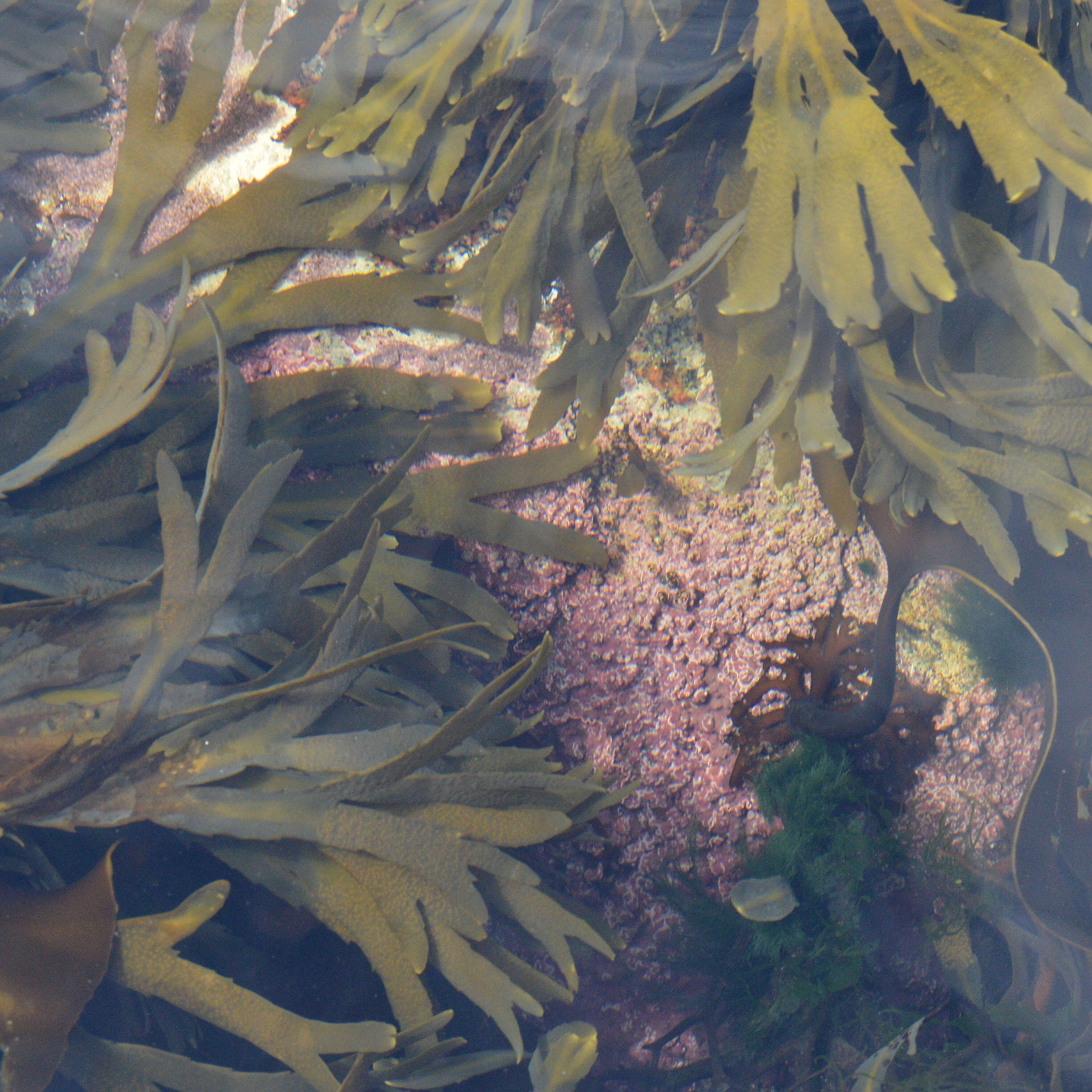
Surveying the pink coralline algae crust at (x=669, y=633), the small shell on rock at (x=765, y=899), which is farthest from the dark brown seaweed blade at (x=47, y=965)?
the small shell on rock at (x=765, y=899)

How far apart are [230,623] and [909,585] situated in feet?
3.81

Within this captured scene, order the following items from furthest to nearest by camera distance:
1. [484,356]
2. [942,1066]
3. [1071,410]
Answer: [484,356] → [942,1066] → [1071,410]

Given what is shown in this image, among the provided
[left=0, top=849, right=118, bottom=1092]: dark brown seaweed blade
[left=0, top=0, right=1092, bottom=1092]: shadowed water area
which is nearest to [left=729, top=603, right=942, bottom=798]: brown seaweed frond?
[left=0, top=0, right=1092, bottom=1092]: shadowed water area

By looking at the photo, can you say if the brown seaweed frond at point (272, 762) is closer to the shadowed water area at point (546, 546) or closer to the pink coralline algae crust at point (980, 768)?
the shadowed water area at point (546, 546)

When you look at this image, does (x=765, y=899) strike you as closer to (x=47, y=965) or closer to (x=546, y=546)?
(x=546, y=546)

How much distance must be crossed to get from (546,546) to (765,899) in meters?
0.70

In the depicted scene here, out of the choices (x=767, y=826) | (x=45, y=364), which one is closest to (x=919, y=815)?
(x=767, y=826)

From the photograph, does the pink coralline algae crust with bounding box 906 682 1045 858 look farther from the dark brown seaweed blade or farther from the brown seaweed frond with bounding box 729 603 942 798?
the dark brown seaweed blade

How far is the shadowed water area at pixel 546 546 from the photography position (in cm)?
95

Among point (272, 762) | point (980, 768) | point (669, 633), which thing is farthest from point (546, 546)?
point (980, 768)

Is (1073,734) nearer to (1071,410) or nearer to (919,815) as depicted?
(919,815)

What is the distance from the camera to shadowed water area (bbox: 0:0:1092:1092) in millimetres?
952

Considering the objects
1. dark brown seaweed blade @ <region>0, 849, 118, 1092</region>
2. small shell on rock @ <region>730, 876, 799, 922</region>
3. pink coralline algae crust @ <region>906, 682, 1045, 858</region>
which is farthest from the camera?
pink coralline algae crust @ <region>906, 682, 1045, 858</region>

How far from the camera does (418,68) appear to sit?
3.52 ft
